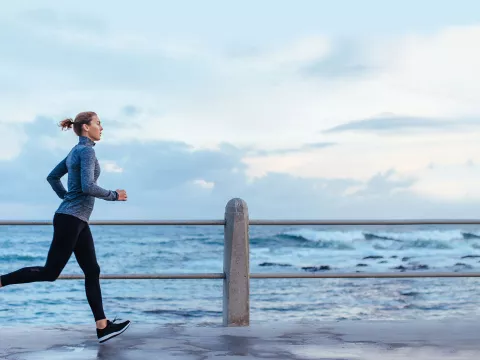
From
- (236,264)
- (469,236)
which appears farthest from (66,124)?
(469,236)

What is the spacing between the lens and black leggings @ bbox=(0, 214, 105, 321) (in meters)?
6.56

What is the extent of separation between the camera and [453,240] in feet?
155

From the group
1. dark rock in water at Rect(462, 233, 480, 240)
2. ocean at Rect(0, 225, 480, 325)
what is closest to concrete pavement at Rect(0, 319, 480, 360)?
ocean at Rect(0, 225, 480, 325)

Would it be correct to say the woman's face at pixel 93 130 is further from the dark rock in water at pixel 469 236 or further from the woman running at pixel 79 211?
the dark rock in water at pixel 469 236

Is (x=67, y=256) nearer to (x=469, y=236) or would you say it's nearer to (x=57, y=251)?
(x=57, y=251)

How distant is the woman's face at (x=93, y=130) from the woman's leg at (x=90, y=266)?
74 centimetres

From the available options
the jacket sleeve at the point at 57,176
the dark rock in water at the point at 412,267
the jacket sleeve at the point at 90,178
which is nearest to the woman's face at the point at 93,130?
the jacket sleeve at the point at 90,178

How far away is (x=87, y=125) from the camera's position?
6652 millimetres

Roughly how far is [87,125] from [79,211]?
0.70 meters

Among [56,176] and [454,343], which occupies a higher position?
[56,176]

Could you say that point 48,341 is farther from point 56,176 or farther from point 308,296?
point 308,296

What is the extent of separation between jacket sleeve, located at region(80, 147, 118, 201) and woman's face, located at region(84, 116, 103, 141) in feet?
0.55

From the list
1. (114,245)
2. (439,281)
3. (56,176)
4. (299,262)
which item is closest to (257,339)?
(56,176)

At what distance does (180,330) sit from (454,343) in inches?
100
